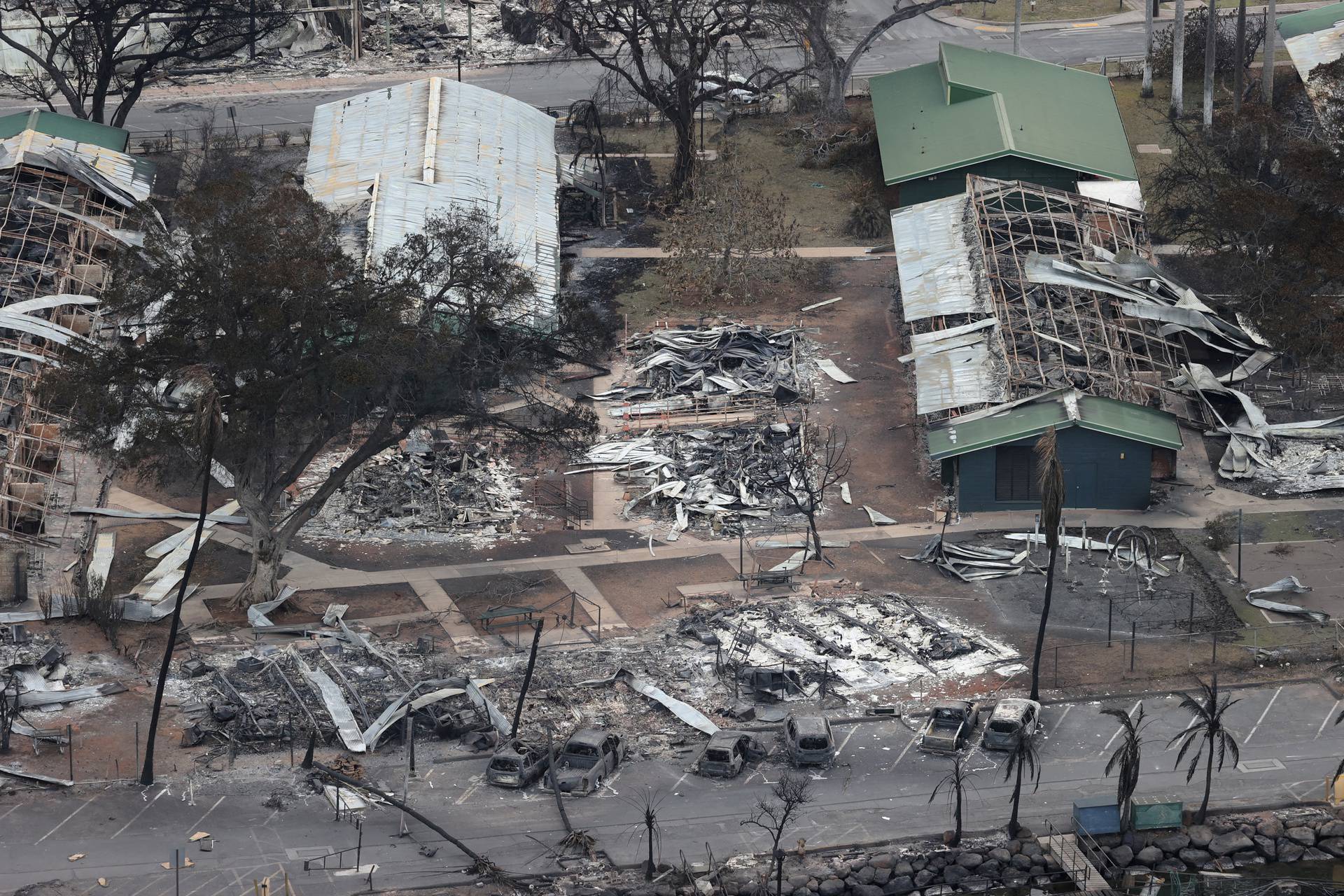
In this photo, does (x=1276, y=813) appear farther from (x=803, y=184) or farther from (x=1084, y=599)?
(x=803, y=184)

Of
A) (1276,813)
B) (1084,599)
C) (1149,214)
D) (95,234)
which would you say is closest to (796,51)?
(1149,214)

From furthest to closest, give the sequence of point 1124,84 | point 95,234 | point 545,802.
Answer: point 1124,84 < point 95,234 < point 545,802

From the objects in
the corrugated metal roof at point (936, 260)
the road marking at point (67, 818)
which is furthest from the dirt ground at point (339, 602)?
the corrugated metal roof at point (936, 260)

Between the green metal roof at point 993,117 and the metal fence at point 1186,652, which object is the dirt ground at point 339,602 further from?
the green metal roof at point 993,117

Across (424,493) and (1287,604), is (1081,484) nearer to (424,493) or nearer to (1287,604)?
(1287,604)

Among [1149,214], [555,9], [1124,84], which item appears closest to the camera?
[1149,214]
